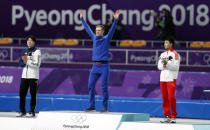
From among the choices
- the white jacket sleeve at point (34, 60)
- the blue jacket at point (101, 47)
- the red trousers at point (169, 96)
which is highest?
the blue jacket at point (101, 47)

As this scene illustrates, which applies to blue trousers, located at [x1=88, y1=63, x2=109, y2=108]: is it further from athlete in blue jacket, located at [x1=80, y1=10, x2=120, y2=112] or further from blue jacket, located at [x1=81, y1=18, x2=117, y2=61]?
blue jacket, located at [x1=81, y1=18, x2=117, y2=61]

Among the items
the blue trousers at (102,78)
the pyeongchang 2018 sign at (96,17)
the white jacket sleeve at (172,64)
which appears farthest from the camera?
the pyeongchang 2018 sign at (96,17)

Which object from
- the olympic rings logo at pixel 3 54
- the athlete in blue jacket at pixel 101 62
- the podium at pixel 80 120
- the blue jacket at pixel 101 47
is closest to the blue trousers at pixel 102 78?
the athlete in blue jacket at pixel 101 62

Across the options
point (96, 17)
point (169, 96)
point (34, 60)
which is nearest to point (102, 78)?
point (169, 96)

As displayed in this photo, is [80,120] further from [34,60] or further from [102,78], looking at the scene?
[34,60]

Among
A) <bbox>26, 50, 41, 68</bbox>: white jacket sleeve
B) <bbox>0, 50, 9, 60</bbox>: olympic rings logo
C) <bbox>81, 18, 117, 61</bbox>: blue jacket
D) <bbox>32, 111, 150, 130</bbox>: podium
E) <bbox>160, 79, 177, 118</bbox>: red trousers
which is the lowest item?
<bbox>32, 111, 150, 130</bbox>: podium

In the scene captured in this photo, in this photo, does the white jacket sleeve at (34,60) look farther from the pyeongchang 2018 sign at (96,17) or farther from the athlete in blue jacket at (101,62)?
the pyeongchang 2018 sign at (96,17)

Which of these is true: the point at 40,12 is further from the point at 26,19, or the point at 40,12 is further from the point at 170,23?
the point at 170,23

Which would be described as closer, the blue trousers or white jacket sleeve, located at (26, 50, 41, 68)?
the blue trousers

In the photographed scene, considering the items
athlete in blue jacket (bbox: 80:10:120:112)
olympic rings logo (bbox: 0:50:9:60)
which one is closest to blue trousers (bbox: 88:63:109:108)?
athlete in blue jacket (bbox: 80:10:120:112)

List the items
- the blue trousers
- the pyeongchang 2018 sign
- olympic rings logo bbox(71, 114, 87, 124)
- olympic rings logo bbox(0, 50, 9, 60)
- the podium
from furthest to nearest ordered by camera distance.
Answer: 1. the pyeongchang 2018 sign
2. olympic rings logo bbox(0, 50, 9, 60)
3. the blue trousers
4. olympic rings logo bbox(71, 114, 87, 124)
5. the podium

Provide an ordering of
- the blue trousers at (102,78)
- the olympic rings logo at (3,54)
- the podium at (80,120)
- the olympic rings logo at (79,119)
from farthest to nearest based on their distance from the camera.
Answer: the olympic rings logo at (3,54) < the blue trousers at (102,78) < the olympic rings logo at (79,119) < the podium at (80,120)

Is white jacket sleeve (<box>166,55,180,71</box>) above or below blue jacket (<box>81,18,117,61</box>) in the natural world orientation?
below

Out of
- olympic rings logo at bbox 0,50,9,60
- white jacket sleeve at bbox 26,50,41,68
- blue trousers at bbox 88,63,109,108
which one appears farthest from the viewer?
olympic rings logo at bbox 0,50,9,60
